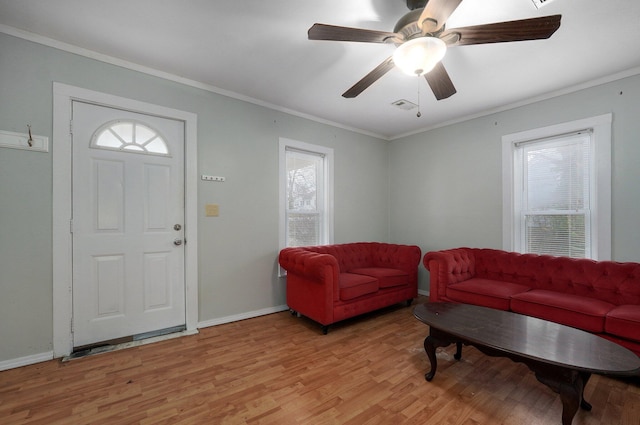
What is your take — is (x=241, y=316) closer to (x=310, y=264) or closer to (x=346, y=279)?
(x=310, y=264)

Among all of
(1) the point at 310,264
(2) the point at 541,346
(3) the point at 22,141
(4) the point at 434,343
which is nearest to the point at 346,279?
(1) the point at 310,264

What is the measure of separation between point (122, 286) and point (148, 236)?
1.73 feet

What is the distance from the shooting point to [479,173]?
3881mm

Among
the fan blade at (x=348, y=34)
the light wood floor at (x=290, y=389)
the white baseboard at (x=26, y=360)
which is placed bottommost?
the light wood floor at (x=290, y=389)

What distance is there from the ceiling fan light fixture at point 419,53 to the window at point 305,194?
2.21m

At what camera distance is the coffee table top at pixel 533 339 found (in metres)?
1.48

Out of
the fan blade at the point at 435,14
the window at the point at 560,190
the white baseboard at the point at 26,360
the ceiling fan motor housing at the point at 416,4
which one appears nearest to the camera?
the fan blade at the point at 435,14

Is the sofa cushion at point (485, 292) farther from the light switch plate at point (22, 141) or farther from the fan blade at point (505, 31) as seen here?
the light switch plate at point (22, 141)

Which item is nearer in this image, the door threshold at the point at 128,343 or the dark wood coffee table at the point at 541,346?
the dark wood coffee table at the point at 541,346

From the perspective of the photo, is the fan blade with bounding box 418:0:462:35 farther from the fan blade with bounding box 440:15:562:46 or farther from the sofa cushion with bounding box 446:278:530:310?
the sofa cushion with bounding box 446:278:530:310

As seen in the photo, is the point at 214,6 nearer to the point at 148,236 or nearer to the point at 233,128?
the point at 233,128

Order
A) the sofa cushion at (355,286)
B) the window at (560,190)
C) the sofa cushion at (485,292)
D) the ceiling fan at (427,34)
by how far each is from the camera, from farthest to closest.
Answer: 1. the sofa cushion at (355,286)
2. the window at (560,190)
3. the sofa cushion at (485,292)
4. the ceiling fan at (427,34)

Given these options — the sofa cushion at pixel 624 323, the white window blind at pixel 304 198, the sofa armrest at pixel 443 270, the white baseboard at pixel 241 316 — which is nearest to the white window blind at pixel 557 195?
the sofa armrest at pixel 443 270

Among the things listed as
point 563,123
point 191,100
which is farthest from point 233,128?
point 563,123
